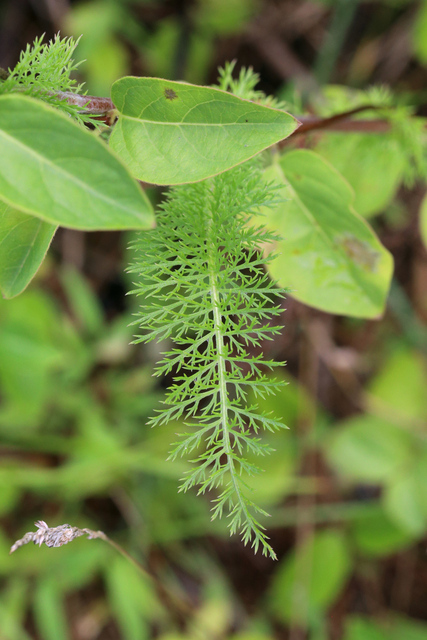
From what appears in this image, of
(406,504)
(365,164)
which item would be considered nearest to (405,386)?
(406,504)

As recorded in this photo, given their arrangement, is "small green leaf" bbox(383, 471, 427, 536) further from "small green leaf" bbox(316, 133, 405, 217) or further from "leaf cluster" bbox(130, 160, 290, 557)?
"leaf cluster" bbox(130, 160, 290, 557)

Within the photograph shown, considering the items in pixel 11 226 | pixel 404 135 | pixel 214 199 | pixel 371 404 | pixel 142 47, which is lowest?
pixel 371 404

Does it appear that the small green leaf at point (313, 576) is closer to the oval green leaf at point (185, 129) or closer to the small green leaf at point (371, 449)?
the small green leaf at point (371, 449)

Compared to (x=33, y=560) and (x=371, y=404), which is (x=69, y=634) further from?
(x=371, y=404)

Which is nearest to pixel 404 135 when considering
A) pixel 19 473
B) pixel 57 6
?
pixel 19 473

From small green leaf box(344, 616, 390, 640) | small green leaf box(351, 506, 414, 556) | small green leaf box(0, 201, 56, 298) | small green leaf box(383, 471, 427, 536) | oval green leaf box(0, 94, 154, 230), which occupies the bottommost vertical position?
small green leaf box(344, 616, 390, 640)

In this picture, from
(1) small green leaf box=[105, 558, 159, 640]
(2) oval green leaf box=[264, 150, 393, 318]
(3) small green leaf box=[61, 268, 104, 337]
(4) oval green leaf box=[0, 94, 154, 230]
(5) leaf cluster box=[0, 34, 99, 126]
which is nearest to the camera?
(4) oval green leaf box=[0, 94, 154, 230]

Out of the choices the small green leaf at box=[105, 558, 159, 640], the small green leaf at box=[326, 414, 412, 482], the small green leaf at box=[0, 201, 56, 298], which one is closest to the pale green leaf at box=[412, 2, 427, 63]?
the small green leaf at box=[326, 414, 412, 482]
